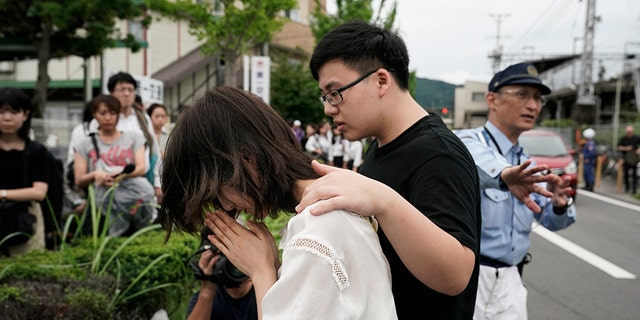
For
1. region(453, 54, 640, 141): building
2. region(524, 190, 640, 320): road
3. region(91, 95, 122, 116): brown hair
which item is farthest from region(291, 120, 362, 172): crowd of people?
region(453, 54, 640, 141): building

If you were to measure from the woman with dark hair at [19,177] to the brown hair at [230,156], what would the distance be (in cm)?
259

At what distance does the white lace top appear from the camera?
1123 millimetres

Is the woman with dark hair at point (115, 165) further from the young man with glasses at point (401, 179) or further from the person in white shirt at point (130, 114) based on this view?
the young man with glasses at point (401, 179)

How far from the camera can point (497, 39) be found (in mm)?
62000

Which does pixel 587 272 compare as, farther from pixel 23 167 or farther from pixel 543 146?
pixel 543 146

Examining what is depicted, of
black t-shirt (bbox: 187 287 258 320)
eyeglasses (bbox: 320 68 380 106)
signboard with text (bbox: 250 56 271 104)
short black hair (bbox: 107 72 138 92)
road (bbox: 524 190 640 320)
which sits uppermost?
signboard with text (bbox: 250 56 271 104)

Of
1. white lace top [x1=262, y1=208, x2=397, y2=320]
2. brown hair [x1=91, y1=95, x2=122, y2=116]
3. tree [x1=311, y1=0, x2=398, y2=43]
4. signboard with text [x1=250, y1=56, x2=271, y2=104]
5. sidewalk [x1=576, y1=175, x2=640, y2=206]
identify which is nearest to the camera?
white lace top [x1=262, y1=208, x2=397, y2=320]

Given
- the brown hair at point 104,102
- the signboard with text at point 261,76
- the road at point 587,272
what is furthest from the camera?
the signboard with text at point 261,76

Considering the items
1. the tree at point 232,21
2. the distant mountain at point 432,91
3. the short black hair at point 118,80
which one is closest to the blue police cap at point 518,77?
the distant mountain at point 432,91

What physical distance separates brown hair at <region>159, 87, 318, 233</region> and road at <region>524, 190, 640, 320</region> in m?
4.43

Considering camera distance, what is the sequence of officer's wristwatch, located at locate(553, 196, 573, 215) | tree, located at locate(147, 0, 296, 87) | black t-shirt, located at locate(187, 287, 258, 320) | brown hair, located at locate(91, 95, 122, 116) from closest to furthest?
black t-shirt, located at locate(187, 287, 258, 320)
officer's wristwatch, located at locate(553, 196, 573, 215)
brown hair, located at locate(91, 95, 122, 116)
tree, located at locate(147, 0, 296, 87)

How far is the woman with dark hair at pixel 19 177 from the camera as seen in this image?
3609 millimetres

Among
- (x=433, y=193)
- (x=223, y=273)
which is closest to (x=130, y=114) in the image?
(x=223, y=273)

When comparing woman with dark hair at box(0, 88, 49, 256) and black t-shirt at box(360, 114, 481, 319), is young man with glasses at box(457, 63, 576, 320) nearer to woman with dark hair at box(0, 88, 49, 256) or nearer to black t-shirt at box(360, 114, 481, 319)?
black t-shirt at box(360, 114, 481, 319)
